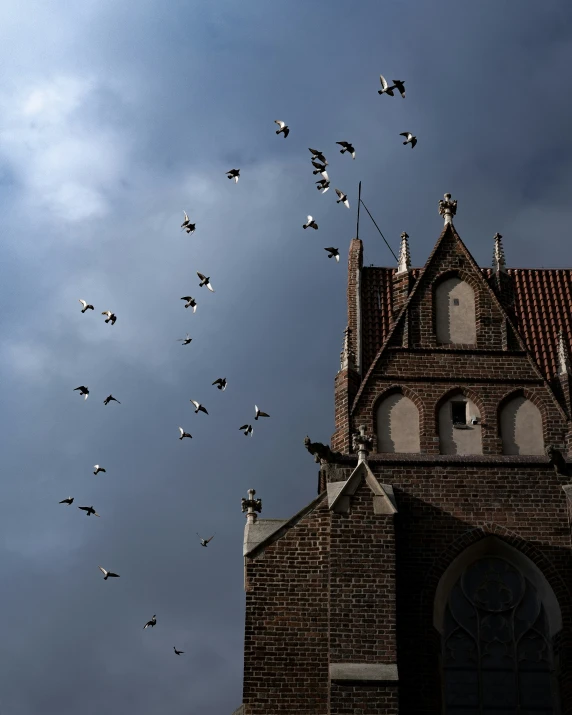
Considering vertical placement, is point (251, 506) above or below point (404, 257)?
below

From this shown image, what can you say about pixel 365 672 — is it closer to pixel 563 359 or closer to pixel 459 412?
pixel 459 412

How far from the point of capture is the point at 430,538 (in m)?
21.4

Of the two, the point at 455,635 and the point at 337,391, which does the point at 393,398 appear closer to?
the point at 337,391

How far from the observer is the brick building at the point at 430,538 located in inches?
792

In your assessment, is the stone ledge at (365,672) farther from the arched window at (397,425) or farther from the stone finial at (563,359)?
the stone finial at (563,359)

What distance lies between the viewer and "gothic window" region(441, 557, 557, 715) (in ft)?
66.7

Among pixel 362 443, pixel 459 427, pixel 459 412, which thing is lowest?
pixel 362 443

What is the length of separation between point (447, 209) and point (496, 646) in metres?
8.91

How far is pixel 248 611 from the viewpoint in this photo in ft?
68.0

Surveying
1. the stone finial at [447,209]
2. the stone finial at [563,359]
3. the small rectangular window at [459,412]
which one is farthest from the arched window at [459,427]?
the stone finial at [447,209]

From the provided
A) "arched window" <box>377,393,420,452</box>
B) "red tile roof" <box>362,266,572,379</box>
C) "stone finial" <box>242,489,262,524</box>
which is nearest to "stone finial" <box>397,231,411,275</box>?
"red tile roof" <box>362,266,572,379</box>

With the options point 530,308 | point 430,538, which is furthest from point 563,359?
point 430,538

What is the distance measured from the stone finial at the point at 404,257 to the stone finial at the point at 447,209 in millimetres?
892

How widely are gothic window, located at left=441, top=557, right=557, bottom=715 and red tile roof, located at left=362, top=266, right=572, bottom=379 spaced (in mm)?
4247
